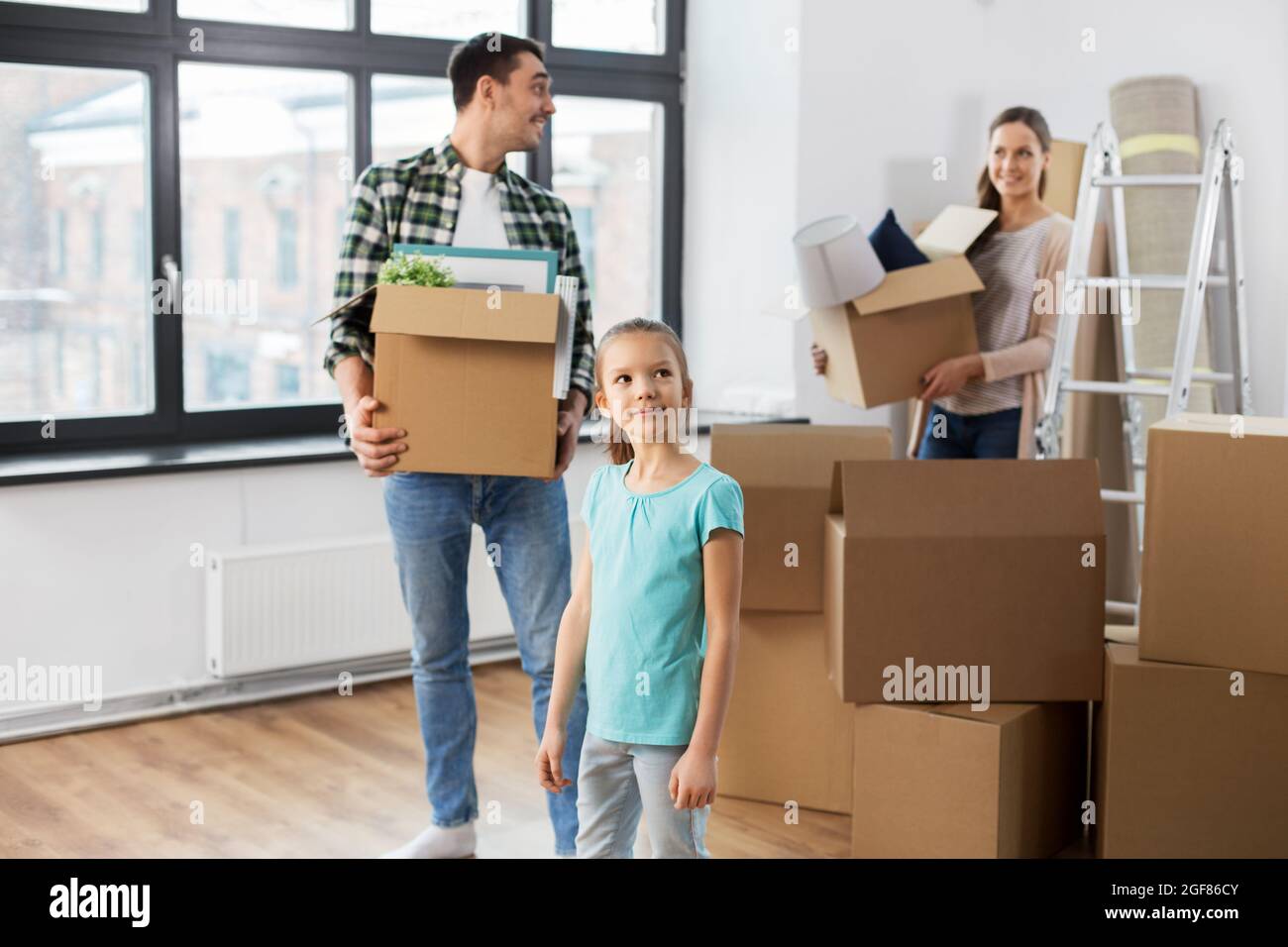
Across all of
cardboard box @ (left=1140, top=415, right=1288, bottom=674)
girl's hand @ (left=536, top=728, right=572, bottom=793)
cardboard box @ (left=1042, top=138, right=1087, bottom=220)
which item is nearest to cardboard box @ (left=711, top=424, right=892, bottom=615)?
cardboard box @ (left=1140, top=415, right=1288, bottom=674)

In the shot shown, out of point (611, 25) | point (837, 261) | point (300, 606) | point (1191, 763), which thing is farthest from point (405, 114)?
point (1191, 763)

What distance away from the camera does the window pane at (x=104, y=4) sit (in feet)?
11.9

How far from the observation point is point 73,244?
372cm

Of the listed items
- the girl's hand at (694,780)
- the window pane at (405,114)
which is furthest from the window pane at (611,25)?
the girl's hand at (694,780)

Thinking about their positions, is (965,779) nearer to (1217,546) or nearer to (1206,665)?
(1206,665)

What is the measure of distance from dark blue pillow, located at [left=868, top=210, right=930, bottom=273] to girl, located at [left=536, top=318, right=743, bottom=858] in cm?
145

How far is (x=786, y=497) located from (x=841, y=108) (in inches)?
78.9

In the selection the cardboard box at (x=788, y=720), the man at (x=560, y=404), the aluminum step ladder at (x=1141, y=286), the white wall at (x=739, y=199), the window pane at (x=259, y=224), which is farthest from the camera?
the white wall at (x=739, y=199)

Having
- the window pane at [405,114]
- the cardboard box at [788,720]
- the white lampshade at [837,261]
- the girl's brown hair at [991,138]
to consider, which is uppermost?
the window pane at [405,114]

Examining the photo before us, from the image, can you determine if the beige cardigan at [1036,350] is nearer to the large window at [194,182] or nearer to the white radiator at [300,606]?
the large window at [194,182]

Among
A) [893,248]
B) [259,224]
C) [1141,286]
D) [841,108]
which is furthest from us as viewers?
[841,108]

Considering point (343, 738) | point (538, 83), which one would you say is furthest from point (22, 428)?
point (538, 83)

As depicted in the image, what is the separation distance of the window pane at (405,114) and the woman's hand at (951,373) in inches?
59.8

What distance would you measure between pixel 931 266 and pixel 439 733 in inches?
57.5
